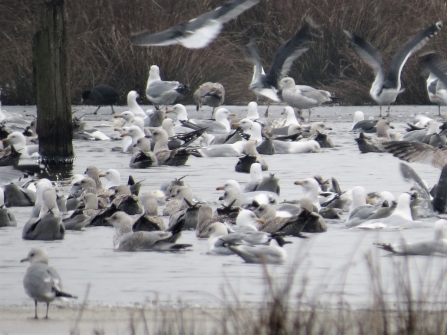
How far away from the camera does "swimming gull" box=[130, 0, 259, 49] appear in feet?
49.9

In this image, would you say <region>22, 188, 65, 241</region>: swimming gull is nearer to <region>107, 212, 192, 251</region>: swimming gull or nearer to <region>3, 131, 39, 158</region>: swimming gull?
<region>107, 212, 192, 251</region>: swimming gull

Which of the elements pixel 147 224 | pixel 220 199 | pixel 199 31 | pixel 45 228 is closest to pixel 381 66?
pixel 199 31

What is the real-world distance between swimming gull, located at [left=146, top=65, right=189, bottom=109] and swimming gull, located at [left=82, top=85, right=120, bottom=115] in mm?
885

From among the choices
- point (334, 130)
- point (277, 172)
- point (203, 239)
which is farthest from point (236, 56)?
point (203, 239)

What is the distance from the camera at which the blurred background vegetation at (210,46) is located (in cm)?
2822

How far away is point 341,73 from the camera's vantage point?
29078 mm

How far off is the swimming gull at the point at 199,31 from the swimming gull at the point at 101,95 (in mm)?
10906

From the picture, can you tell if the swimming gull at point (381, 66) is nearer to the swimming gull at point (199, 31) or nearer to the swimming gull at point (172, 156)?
the swimming gull at point (172, 156)

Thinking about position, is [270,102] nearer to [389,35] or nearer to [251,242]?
[389,35]

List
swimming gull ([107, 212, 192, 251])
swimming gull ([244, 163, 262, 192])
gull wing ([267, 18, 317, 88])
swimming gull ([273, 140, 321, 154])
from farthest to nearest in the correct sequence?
gull wing ([267, 18, 317, 88])
swimming gull ([273, 140, 321, 154])
swimming gull ([244, 163, 262, 192])
swimming gull ([107, 212, 192, 251])

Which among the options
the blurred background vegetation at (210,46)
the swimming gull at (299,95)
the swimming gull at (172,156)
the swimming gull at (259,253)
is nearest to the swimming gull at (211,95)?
the swimming gull at (299,95)

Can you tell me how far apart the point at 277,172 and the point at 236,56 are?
547 inches

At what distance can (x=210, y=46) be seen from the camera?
1176 inches

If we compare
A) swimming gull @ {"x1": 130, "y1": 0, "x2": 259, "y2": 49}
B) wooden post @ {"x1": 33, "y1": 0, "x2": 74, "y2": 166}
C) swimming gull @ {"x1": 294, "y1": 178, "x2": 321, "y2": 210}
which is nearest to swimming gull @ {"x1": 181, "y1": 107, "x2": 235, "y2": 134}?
wooden post @ {"x1": 33, "y1": 0, "x2": 74, "y2": 166}
